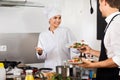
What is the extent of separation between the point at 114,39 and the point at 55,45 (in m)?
0.65

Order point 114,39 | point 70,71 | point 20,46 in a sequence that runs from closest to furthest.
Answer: point 114,39
point 70,71
point 20,46

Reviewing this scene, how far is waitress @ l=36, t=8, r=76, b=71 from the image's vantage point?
2.21 metres

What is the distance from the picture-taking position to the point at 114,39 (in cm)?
175

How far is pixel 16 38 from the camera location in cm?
217

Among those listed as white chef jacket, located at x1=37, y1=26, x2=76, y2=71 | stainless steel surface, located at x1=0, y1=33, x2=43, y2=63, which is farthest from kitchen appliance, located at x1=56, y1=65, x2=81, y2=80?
stainless steel surface, located at x1=0, y1=33, x2=43, y2=63

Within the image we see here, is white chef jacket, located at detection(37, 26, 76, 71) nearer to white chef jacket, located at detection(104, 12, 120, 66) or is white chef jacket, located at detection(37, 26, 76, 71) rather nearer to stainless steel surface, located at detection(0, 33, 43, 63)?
stainless steel surface, located at detection(0, 33, 43, 63)

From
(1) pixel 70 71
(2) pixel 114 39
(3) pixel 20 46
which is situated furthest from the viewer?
(3) pixel 20 46

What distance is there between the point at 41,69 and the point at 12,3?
0.63 m

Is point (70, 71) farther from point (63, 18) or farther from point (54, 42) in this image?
point (63, 18)

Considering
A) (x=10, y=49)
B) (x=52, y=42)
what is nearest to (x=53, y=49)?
(x=52, y=42)

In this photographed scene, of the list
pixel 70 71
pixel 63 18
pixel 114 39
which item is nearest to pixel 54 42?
pixel 63 18

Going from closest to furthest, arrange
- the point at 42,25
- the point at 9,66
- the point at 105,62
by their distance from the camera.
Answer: the point at 105,62 → the point at 9,66 → the point at 42,25

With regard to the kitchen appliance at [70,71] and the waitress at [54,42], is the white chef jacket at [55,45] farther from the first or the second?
the kitchen appliance at [70,71]

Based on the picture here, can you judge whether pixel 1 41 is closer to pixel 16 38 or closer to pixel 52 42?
pixel 16 38
